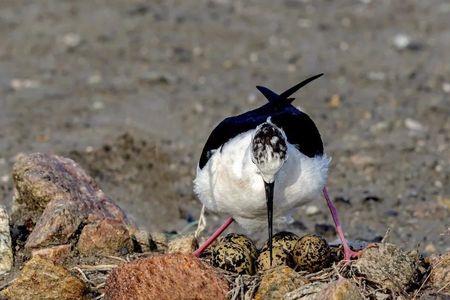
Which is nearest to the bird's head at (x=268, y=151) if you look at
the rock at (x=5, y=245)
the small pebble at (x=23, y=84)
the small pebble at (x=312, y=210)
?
the rock at (x=5, y=245)

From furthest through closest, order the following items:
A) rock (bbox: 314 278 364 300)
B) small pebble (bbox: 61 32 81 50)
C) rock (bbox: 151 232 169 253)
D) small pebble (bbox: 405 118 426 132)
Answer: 1. small pebble (bbox: 61 32 81 50)
2. small pebble (bbox: 405 118 426 132)
3. rock (bbox: 151 232 169 253)
4. rock (bbox: 314 278 364 300)

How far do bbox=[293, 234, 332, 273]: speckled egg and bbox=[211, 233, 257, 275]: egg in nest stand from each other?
24cm

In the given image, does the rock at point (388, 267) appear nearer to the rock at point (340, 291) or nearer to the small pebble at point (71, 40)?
the rock at point (340, 291)

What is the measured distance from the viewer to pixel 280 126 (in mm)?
5547

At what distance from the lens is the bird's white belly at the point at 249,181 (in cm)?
532

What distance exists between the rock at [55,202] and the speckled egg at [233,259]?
2.31 ft

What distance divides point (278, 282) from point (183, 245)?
95cm

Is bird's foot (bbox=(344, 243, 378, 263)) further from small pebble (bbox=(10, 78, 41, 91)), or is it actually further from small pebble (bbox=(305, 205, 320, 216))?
small pebble (bbox=(10, 78, 41, 91))

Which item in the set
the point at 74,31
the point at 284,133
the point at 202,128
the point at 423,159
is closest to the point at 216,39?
the point at 74,31

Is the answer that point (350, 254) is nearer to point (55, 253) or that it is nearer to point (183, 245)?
point (183, 245)

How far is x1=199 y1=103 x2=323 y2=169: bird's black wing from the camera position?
556cm

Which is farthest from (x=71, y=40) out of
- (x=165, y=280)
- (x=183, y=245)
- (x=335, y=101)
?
(x=165, y=280)

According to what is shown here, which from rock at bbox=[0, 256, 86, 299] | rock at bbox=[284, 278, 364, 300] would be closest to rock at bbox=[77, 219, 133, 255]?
rock at bbox=[0, 256, 86, 299]

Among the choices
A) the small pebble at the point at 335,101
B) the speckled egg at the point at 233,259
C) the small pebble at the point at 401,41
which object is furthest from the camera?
the small pebble at the point at 401,41
